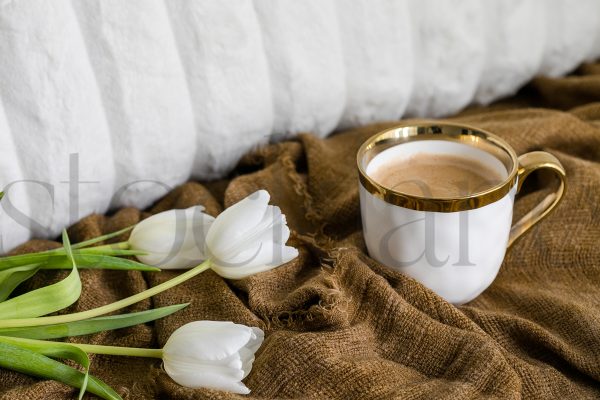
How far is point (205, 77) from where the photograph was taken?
34.5 inches

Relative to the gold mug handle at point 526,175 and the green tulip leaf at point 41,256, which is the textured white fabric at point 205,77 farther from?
the gold mug handle at point 526,175

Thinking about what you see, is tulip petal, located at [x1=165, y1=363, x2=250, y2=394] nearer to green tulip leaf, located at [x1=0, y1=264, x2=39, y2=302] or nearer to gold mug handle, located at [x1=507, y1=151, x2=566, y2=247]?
green tulip leaf, located at [x1=0, y1=264, x2=39, y2=302]

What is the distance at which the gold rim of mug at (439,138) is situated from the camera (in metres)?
0.69

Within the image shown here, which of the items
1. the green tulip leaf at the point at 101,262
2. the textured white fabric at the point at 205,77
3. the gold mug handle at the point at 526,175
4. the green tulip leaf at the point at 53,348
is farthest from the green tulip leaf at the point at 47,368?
the gold mug handle at the point at 526,175

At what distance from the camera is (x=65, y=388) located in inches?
25.4

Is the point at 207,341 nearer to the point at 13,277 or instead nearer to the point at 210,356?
the point at 210,356

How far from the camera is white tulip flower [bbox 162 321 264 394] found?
0.62 meters

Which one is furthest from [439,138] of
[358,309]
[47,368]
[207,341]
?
[47,368]

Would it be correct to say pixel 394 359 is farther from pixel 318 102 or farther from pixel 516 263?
pixel 318 102

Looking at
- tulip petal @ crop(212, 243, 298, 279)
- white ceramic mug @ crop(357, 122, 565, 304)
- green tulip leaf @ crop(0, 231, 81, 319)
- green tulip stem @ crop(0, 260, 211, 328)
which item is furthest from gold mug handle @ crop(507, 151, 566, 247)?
green tulip leaf @ crop(0, 231, 81, 319)

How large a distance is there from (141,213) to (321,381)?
36cm

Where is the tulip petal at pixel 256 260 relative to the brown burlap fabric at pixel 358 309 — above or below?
above

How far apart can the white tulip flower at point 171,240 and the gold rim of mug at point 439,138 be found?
0.18 meters

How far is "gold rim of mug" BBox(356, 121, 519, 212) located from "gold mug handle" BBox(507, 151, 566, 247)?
0.06 feet
